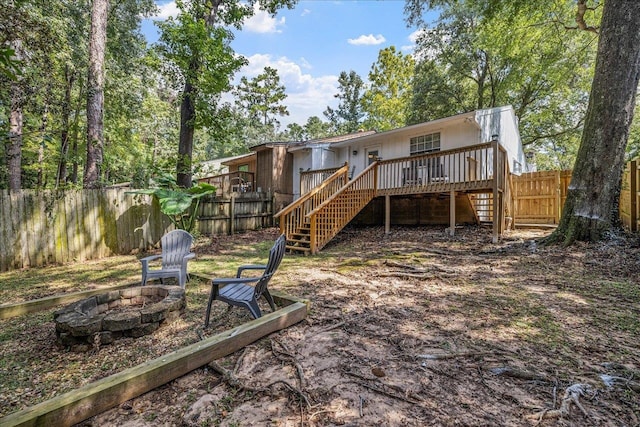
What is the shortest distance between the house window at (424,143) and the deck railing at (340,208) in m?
2.92

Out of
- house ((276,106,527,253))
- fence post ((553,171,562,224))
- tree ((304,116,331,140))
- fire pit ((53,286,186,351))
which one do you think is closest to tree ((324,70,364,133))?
Answer: tree ((304,116,331,140))

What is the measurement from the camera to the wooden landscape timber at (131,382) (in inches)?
62.8

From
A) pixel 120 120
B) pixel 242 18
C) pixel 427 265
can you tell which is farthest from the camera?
pixel 120 120

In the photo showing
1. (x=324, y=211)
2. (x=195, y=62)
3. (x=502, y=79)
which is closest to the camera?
(x=324, y=211)

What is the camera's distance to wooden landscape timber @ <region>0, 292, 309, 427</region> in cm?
160

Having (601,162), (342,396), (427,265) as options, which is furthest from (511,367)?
(601,162)

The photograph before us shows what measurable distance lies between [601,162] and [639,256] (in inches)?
80.0

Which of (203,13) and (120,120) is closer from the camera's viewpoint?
(203,13)

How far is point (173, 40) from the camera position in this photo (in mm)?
8695

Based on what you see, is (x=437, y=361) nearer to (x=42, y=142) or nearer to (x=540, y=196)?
(x=42, y=142)

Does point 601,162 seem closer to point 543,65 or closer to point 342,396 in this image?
point 342,396

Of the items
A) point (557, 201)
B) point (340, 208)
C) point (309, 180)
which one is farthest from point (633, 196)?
point (309, 180)

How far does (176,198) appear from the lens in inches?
301

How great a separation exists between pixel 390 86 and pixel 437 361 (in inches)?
1012
